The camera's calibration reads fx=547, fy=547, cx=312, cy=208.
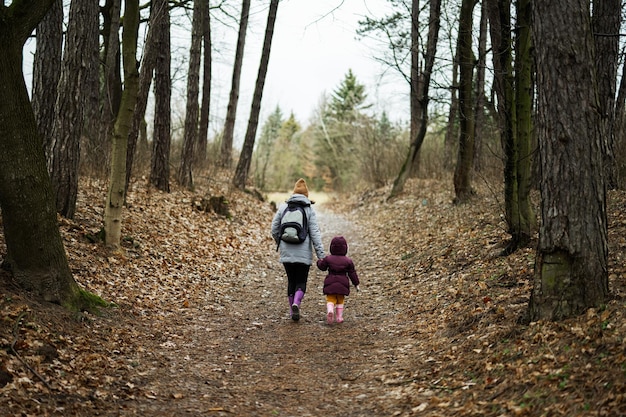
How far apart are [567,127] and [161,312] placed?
227 inches

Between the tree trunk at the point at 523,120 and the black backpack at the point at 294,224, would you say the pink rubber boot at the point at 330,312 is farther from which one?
the tree trunk at the point at 523,120

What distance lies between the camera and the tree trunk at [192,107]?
Result: 16.4 metres

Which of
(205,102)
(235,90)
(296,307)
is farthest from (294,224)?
(235,90)

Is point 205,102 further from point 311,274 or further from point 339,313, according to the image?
point 339,313

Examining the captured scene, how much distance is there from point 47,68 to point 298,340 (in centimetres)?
704

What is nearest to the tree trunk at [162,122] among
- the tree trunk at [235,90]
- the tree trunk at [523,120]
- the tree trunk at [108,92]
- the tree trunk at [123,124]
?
the tree trunk at [108,92]

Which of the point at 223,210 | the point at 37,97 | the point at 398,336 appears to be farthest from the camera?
the point at 223,210

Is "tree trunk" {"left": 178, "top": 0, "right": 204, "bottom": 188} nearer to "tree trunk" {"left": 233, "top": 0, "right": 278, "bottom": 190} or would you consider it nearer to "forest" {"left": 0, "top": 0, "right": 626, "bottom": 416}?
"forest" {"left": 0, "top": 0, "right": 626, "bottom": 416}

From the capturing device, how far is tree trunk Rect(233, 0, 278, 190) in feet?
63.1

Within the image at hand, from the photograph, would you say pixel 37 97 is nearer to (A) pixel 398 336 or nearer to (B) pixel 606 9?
(A) pixel 398 336

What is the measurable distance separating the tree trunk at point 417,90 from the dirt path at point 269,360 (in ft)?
31.0

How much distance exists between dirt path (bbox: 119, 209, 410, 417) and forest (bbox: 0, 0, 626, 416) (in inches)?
1.2

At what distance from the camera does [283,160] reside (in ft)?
154

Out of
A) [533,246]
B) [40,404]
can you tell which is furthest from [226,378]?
[533,246]
